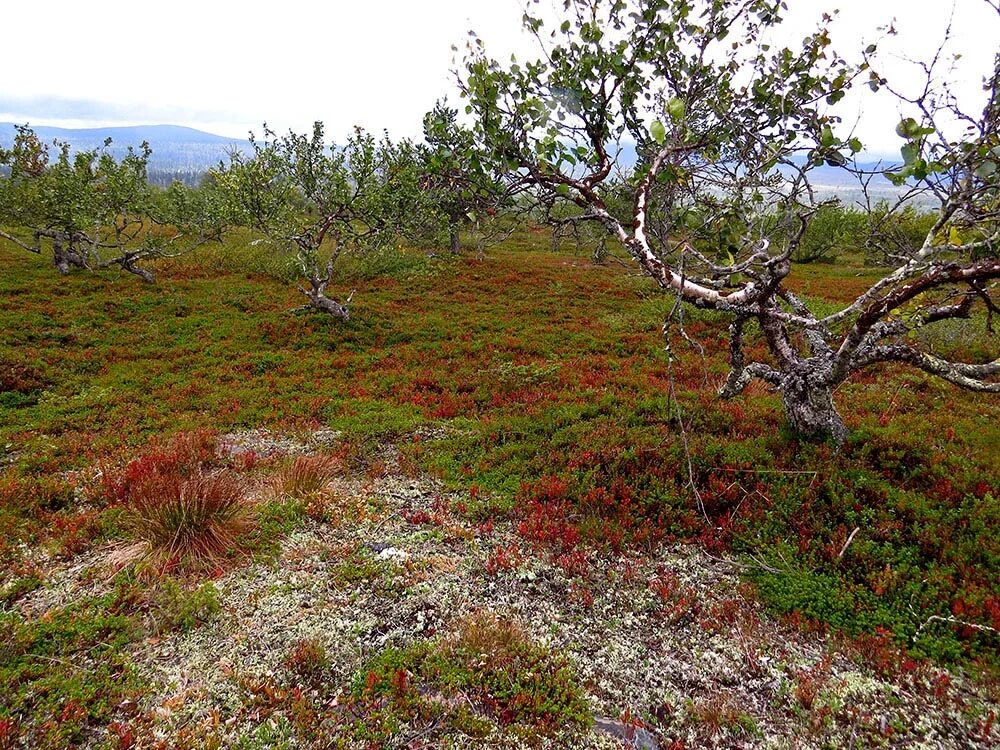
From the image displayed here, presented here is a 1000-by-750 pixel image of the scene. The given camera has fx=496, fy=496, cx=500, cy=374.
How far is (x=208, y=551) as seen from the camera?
7.33 metres

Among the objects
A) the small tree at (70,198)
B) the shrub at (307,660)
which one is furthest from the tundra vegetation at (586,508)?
the small tree at (70,198)

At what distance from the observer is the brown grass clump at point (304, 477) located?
29.6ft

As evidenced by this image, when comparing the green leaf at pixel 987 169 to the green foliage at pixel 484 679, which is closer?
the green foliage at pixel 484 679

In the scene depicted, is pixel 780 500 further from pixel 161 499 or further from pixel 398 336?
pixel 398 336

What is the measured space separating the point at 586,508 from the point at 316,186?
62.9ft

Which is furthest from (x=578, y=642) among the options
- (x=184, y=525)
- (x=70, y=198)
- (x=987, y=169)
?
(x=70, y=198)

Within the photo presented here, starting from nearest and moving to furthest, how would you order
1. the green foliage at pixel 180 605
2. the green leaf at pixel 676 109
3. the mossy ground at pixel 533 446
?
1. the green leaf at pixel 676 109
2. the green foliage at pixel 180 605
3. the mossy ground at pixel 533 446

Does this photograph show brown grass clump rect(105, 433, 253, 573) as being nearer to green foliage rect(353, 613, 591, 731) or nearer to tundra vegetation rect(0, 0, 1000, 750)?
tundra vegetation rect(0, 0, 1000, 750)

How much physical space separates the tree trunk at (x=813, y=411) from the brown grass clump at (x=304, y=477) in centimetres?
918

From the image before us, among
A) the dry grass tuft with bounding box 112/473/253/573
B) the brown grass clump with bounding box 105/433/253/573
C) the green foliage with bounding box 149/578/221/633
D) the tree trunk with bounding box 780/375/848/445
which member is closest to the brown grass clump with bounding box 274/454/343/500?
the brown grass clump with bounding box 105/433/253/573

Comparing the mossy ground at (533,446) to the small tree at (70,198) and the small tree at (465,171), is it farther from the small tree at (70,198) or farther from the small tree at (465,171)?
the small tree at (465,171)

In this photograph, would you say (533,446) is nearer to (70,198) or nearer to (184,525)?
(184,525)

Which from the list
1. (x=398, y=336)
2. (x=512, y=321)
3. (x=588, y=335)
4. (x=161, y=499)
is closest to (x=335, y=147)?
(x=398, y=336)

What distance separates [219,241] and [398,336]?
24.6 metres
